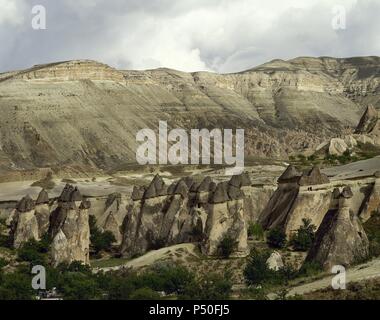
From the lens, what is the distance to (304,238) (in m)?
51.2

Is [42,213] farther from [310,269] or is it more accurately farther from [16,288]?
[310,269]

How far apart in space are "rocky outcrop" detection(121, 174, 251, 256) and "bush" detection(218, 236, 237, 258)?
0.32m

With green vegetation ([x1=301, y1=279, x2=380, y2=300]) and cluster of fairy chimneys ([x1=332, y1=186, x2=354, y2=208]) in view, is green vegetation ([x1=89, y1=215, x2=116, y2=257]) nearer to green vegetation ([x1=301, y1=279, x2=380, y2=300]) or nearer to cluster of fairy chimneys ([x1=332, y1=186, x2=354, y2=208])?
cluster of fairy chimneys ([x1=332, y1=186, x2=354, y2=208])

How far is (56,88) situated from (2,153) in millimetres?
36536

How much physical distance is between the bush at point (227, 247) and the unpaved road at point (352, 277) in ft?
37.9

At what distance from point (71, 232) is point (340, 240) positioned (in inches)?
736

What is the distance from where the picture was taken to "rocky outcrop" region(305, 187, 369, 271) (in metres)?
42.6

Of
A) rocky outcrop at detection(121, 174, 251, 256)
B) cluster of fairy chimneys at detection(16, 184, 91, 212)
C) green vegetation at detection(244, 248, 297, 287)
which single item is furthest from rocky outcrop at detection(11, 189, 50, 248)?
green vegetation at detection(244, 248, 297, 287)

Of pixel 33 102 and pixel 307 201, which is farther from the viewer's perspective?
pixel 33 102

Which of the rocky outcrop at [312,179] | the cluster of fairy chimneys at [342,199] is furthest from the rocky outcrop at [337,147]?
the cluster of fairy chimneys at [342,199]
